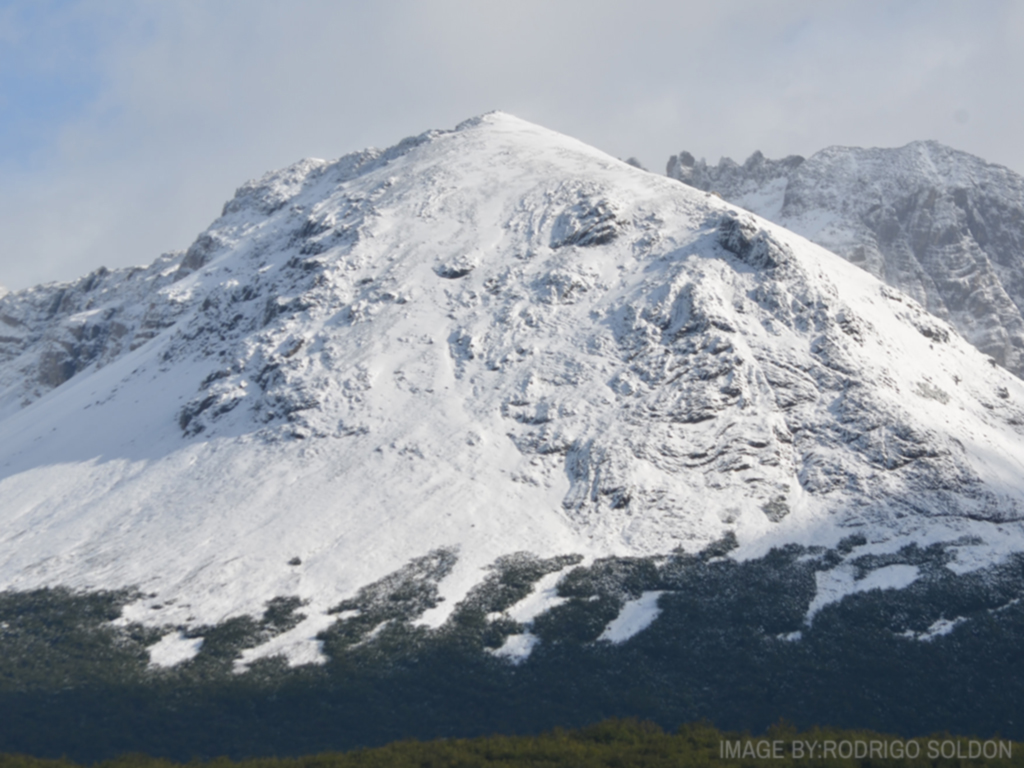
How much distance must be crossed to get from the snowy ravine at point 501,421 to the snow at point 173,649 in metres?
0.18

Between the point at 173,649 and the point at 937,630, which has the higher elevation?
the point at 173,649

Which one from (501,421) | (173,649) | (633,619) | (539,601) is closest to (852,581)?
(633,619)

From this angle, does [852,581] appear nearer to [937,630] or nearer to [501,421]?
[937,630]

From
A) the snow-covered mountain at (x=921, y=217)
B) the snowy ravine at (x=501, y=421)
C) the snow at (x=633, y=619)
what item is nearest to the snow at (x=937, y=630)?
the snowy ravine at (x=501, y=421)

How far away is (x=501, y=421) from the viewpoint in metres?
71.8

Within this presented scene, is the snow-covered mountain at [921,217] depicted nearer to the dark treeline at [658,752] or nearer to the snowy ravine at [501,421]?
the snowy ravine at [501,421]

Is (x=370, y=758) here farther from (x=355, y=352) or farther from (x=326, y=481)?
(x=355, y=352)

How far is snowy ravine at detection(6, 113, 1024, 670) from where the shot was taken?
59.7m

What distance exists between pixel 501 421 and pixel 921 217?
388 feet

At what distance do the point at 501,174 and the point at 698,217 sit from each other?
25.9 meters

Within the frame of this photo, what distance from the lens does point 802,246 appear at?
310 feet

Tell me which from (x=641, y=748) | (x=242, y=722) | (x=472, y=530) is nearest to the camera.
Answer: (x=641, y=748)

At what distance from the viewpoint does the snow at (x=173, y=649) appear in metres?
51.1

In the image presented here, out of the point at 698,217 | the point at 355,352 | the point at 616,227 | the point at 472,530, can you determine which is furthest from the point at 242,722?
the point at 698,217
